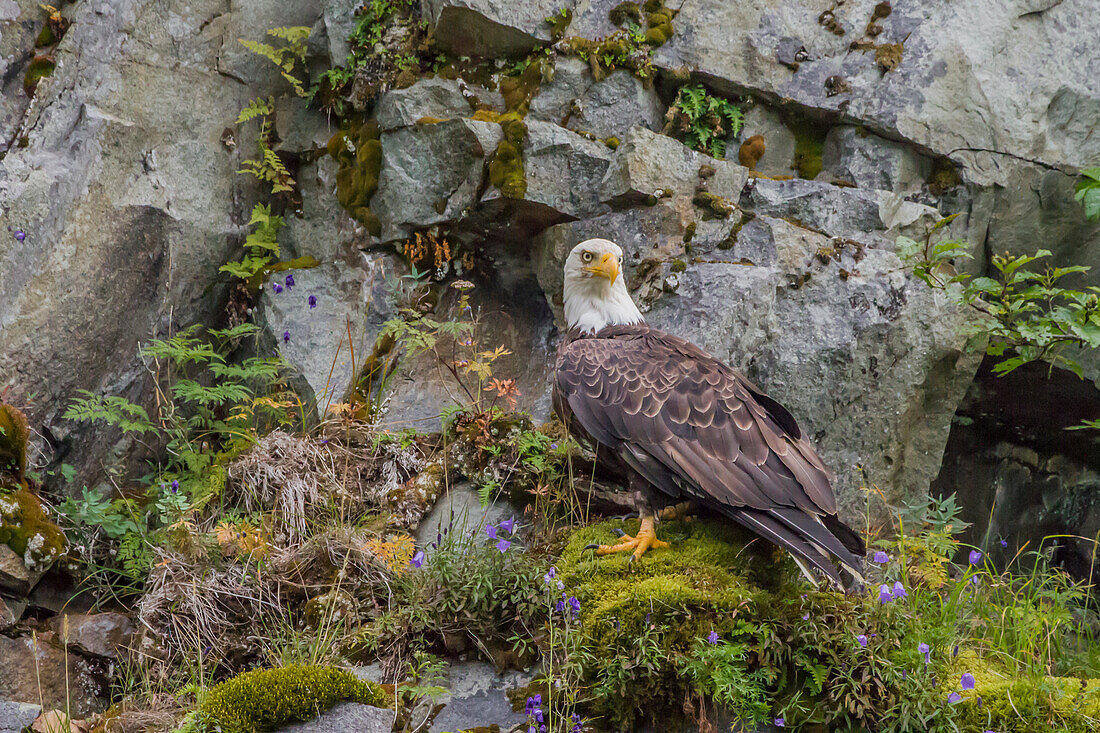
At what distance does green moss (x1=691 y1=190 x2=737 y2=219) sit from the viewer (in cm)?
629

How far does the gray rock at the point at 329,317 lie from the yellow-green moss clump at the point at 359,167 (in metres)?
0.38

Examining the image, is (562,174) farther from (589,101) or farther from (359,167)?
(359,167)

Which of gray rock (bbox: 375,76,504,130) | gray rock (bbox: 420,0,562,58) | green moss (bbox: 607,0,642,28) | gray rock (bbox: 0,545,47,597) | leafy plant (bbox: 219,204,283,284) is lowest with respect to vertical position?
gray rock (bbox: 0,545,47,597)

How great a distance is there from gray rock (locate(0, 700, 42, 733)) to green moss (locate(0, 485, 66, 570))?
3.70ft

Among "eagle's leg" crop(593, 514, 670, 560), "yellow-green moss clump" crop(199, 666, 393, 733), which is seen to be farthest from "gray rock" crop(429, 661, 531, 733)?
"eagle's leg" crop(593, 514, 670, 560)

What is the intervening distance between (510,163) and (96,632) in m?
4.25

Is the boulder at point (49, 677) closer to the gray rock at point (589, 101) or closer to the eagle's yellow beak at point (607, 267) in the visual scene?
the eagle's yellow beak at point (607, 267)

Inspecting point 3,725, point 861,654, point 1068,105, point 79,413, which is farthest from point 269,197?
point 1068,105

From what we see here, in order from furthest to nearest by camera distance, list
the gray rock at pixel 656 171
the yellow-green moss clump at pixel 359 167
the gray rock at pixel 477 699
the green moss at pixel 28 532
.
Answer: the yellow-green moss clump at pixel 359 167
the gray rock at pixel 656 171
the green moss at pixel 28 532
the gray rock at pixel 477 699

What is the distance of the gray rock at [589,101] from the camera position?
668cm

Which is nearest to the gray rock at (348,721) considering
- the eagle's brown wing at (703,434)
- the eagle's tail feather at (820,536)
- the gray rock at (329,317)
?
the eagle's brown wing at (703,434)

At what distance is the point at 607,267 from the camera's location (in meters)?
5.07

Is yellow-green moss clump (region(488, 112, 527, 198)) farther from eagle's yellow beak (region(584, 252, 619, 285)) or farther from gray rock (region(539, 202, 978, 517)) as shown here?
eagle's yellow beak (region(584, 252, 619, 285))

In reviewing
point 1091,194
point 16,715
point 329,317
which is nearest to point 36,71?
point 329,317
